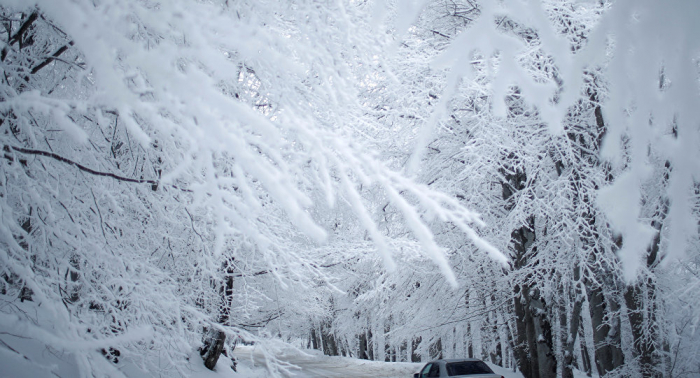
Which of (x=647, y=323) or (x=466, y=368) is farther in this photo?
(x=466, y=368)

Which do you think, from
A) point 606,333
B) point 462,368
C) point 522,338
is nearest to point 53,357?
point 462,368

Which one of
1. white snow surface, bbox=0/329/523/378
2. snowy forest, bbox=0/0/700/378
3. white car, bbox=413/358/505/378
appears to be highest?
snowy forest, bbox=0/0/700/378

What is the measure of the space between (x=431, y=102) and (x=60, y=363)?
6.23 m

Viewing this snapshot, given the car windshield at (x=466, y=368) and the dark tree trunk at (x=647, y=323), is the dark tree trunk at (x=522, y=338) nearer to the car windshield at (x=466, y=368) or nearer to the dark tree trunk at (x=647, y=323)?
the car windshield at (x=466, y=368)

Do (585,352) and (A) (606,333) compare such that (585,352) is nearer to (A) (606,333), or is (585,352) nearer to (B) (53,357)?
(A) (606,333)

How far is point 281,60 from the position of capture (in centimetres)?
180

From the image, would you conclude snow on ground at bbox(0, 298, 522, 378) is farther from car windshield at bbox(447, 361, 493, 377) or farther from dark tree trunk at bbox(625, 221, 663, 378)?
dark tree trunk at bbox(625, 221, 663, 378)

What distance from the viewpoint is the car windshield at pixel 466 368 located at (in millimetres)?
8359

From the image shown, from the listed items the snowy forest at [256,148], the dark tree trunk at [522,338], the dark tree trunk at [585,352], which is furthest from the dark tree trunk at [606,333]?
the dark tree trunk at [585,352]

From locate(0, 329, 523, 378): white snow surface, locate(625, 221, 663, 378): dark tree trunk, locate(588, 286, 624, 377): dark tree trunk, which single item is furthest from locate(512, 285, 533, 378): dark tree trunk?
locate(625, 221, 663, 378): dark tree trunk

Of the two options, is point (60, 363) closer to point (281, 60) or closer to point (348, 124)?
point (348, 124)

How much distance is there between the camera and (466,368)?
8.47 metres

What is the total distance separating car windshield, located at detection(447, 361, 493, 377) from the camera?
27.4 ft

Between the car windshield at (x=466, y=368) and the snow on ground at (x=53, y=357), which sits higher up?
the car windshield at (x=466, y=368)
